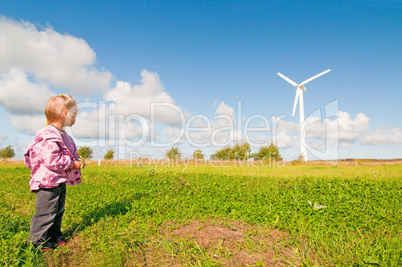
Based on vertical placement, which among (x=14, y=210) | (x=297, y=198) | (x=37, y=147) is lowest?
(x=14, y=210)

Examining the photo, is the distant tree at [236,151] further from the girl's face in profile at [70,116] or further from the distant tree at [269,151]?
the girl's face in profile at [70,116]

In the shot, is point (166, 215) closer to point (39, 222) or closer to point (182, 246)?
point (182, 246)

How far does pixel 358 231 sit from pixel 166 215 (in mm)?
3411

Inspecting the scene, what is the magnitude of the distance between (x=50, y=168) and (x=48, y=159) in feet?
0.50

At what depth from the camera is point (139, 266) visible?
3.33 m

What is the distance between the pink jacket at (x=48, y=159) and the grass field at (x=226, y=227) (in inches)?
37.5

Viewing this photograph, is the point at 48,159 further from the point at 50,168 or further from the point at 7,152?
the point at 7,152

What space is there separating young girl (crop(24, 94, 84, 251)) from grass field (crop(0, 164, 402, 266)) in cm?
30

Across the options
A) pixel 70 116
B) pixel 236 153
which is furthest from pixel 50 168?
pixel 236 153

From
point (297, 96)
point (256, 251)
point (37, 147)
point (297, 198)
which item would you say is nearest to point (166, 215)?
point (256, 251)

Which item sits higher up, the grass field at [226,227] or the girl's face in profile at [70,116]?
the girl's face in profile at [70,116]

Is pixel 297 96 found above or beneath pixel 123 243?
above

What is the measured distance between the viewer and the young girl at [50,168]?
3.64m

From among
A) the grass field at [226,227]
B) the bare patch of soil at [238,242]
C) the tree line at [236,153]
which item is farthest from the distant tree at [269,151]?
the bare patch of soil at [238,242]
